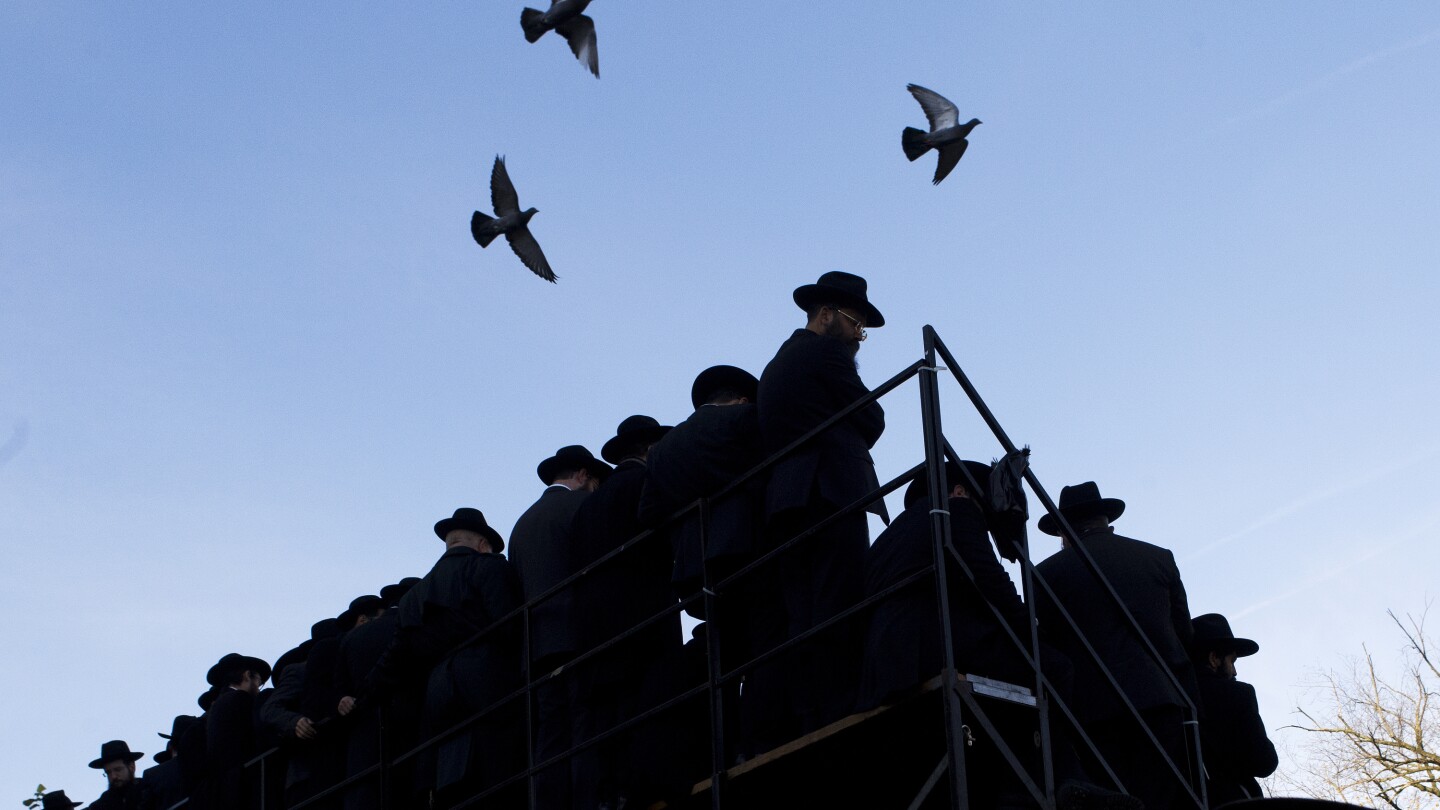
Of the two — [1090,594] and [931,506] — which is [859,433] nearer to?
[931,506]

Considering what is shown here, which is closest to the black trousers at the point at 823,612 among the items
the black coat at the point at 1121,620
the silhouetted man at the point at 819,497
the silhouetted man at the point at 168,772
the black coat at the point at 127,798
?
the silhouetted man at the point at 819,497

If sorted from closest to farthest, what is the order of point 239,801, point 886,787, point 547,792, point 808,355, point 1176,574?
point 886,787 < point 808,355 < point 547,792 < point 1176,574 < point 239,801

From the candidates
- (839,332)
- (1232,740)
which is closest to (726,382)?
(839,332)

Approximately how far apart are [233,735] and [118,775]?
13.0 ft

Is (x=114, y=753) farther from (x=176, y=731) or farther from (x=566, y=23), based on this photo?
(x=566, y=23)

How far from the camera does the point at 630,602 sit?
9.04 metres

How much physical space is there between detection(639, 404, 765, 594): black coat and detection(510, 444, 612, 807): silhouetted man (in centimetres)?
89

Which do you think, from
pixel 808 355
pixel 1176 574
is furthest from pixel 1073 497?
pixel 808 355

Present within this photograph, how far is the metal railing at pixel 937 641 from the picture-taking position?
22.3 ft

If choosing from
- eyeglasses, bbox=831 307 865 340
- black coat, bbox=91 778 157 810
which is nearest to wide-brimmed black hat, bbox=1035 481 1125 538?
eyeglasses, bbox=831 307 865 340

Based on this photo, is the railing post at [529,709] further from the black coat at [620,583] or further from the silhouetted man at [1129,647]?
the silhouetted man at [1129,647]

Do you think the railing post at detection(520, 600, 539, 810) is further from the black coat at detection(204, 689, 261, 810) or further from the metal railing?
the black coat at detection(204, 689, 261, 810)

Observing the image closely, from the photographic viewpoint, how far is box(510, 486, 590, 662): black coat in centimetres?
916

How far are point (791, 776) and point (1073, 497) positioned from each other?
321 cm
